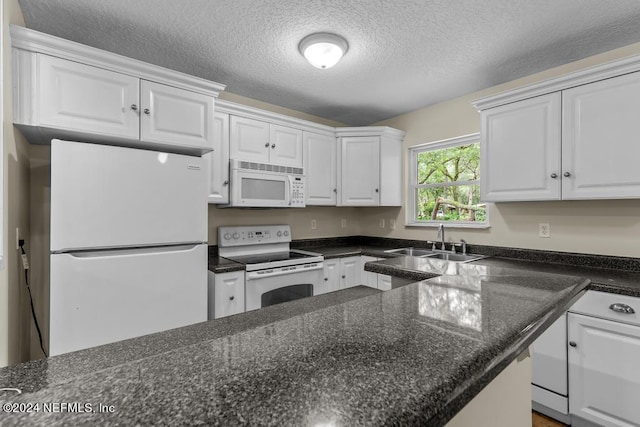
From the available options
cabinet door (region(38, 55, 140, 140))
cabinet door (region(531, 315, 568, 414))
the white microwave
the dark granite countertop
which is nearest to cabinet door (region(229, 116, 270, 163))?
the white microwave

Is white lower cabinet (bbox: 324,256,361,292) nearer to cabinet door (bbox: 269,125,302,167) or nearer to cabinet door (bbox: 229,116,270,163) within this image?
cabinet door (bbox: 269,125,302,167)

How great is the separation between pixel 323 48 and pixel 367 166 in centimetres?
155

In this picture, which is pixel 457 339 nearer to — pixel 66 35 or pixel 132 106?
pixel 132 106

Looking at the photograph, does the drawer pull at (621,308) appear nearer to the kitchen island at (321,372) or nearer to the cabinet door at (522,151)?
the cabinet door at (522,151)

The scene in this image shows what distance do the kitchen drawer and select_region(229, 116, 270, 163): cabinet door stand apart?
2538 mm

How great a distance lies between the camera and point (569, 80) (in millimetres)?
2039

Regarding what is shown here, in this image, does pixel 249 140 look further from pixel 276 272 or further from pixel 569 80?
pixel 569 80

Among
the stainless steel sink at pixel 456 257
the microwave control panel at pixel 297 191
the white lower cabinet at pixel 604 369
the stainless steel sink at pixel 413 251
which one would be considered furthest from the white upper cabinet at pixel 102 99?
the white lower cabinet at pixel 604 369

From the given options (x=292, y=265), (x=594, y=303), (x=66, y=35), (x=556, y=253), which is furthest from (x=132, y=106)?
(x=556, y=253)

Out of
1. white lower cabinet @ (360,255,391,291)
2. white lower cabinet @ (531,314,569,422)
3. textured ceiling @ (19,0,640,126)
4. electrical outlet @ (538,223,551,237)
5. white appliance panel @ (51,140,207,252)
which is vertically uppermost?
textured ceiling @ (19,0,640,126)

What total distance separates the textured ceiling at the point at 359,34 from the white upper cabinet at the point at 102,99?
253 millimetres

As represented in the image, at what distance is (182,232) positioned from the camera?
201 centimetres

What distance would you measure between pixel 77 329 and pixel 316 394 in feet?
6.18

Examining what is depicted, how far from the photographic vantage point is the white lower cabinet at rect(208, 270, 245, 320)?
7.40 feet
